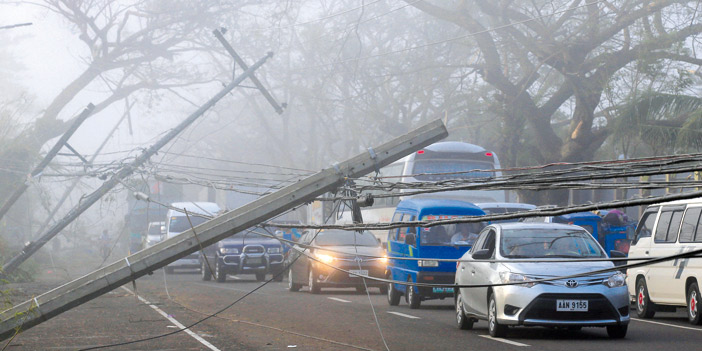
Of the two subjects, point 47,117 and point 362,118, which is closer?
point 47,117

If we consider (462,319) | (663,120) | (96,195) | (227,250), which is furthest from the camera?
(227,250)

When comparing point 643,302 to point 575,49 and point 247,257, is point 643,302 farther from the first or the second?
point 575,49

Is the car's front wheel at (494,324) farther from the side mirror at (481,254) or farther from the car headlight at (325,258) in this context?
the car headlight at (325,258)

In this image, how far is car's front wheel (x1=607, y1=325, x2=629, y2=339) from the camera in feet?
43.6

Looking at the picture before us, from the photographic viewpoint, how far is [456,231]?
2075 cm

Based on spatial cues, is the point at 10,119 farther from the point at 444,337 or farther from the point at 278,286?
the point at 444,337

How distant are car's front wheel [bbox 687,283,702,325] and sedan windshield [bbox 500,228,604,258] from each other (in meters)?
2.33

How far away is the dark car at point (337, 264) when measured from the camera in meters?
23.8

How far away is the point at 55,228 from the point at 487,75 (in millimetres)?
18067

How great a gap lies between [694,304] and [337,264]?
10276mm

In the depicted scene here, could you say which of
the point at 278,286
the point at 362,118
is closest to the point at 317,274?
the point at 278,286

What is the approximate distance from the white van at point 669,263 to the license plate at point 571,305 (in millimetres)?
3200

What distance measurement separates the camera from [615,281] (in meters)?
13.1

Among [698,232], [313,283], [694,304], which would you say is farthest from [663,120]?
[694,304]
